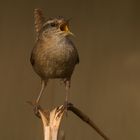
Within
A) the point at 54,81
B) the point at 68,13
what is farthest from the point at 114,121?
the point at 68,13

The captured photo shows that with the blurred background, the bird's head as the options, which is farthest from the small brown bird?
the blurred background

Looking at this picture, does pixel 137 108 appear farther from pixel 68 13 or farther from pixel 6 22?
pixel 6 22

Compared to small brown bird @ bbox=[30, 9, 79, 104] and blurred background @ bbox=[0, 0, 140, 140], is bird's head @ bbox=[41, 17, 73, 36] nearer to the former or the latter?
small brown bird @ bbox=[30, 9, 79, 104]

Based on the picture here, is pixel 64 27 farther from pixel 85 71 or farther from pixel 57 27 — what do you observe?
pixel 85 71

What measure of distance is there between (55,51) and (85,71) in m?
0.98

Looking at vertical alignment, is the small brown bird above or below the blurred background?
above

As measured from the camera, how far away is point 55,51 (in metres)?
1.67

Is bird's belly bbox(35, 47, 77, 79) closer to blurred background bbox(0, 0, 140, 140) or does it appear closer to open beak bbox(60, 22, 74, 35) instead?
open beak bbox(60, 22, 74, 35)

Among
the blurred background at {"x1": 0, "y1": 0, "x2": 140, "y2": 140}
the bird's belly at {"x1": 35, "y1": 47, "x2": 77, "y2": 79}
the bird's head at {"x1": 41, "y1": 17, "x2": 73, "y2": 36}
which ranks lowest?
the blurred background at {"x1": 0, "y1": 0, "x2": 140, "y2": 140}

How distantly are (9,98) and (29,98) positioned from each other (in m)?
0.09

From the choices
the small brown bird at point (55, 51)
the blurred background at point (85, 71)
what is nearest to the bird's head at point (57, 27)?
the small brown bird at point (55, 51)

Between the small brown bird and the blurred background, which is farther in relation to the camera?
the blurred background

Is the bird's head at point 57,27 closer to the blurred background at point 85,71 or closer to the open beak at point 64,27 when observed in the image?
the open beak at point 64,27

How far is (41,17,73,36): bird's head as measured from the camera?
66.1 inches
